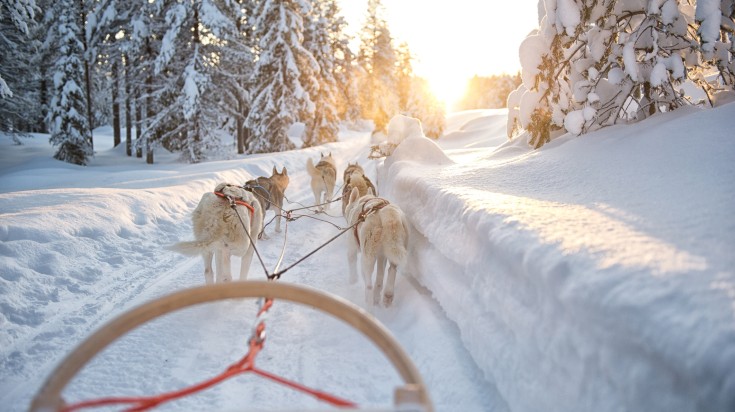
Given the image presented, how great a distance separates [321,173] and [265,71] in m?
16.3

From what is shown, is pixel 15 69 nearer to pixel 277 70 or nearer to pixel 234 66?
pixel 234 66

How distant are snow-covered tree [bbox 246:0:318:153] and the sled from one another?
73.4 ft

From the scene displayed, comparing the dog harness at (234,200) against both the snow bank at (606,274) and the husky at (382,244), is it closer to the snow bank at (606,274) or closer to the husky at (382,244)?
the husky at (382,244)

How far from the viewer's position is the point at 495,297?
2699mm

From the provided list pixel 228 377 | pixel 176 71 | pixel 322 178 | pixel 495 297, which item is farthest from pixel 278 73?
pixel 228 377

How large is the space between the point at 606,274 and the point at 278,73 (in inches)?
913

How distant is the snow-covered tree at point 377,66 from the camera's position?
36625 millimetres

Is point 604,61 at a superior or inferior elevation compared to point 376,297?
superior

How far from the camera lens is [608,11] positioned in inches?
218

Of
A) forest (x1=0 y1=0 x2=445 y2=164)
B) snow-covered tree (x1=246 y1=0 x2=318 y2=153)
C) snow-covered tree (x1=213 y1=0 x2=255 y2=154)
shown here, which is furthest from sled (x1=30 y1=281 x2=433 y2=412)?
snow-covered tree (x1=246 y1=0 x2=318 y2=153)

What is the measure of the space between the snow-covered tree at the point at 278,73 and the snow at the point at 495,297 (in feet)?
57.7

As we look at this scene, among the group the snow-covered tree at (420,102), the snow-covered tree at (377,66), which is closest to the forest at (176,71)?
the snow-covered tree at (420,102)

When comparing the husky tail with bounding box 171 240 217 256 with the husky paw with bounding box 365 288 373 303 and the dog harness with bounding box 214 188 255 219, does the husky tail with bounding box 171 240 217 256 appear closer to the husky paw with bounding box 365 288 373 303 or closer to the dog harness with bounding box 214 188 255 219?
the dog harness with bounding box 214 188 255 219

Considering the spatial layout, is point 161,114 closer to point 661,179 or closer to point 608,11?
point 608,11
